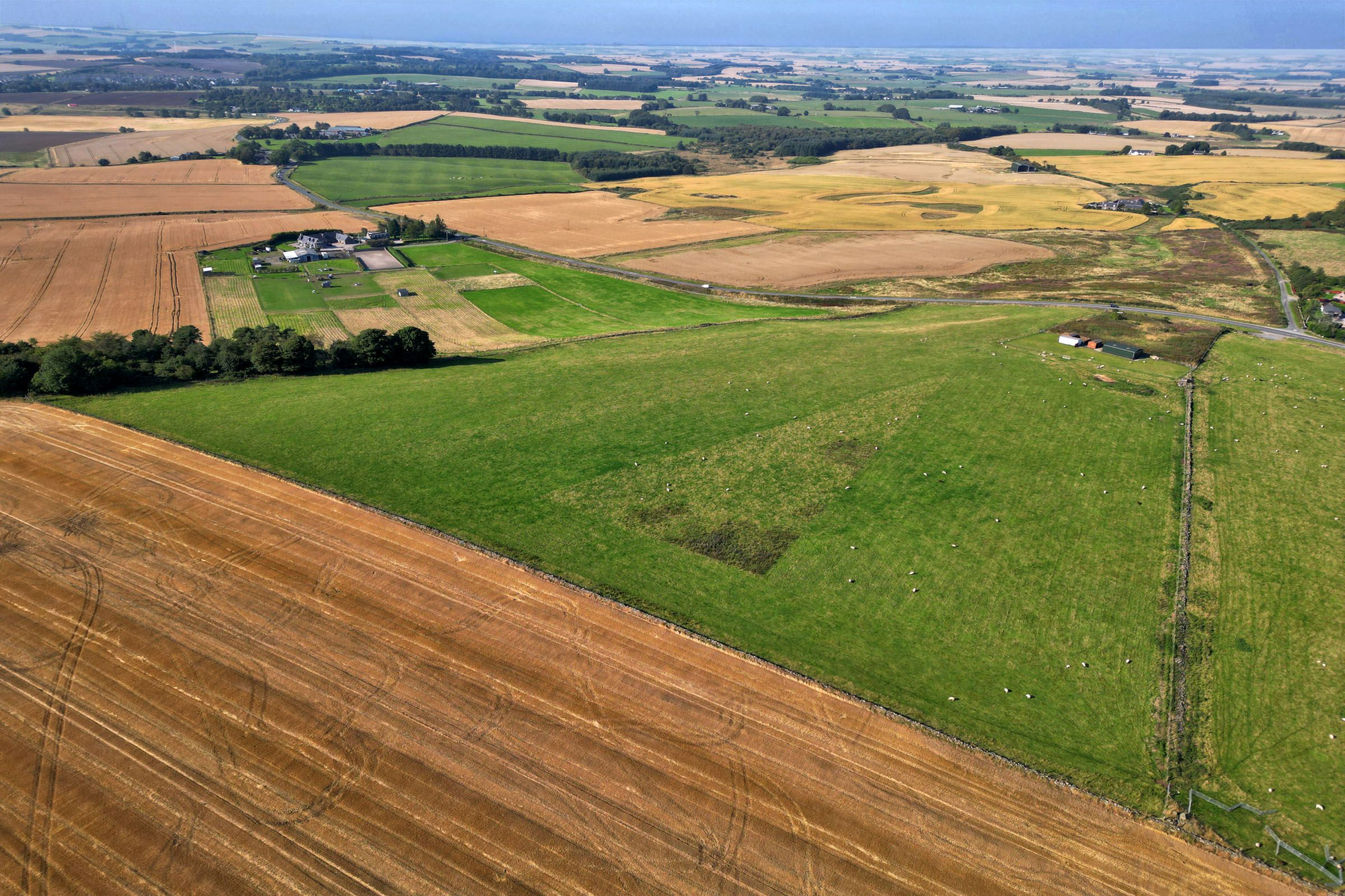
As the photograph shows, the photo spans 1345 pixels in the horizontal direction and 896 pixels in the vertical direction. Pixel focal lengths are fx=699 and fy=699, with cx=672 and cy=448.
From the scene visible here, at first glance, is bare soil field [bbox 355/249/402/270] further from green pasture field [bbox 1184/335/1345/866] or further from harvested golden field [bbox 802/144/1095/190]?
harvested golden field [bbox 802/144/1095/190]

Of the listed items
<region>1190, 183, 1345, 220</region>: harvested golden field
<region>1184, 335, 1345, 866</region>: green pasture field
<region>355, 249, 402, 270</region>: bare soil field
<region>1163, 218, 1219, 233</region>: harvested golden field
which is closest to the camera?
<region>1184, 335, 1345, 866</region>: green pasture field

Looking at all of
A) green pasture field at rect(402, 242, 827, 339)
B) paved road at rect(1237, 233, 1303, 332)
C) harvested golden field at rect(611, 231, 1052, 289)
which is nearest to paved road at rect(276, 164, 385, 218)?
green pasture field at rect(402, 242, 827, 339)

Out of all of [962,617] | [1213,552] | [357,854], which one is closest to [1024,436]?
[1213,552]

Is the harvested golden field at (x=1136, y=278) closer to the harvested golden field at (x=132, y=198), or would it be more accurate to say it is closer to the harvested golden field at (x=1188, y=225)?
the harvested golden field at (x=1188, y=225)

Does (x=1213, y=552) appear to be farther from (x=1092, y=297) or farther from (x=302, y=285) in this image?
(x=302, y=285)

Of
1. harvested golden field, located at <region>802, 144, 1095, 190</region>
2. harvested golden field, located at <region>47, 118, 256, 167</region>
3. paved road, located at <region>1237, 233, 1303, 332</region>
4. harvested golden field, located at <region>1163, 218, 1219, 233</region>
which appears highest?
harvested golden field, located at <region>47, 118, 256, 167</region>

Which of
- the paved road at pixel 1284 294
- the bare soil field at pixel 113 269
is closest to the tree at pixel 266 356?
the bare soil field at pixel 113 269

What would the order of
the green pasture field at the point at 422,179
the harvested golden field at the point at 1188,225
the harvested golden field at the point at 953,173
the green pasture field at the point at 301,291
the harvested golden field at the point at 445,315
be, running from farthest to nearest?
the harvested golden field at the point at 953,173, the green pasture field at the point at 422,179, the harvested golden field at the point at 1188,225, the green pasture field at the point at 301,291, the harvested golden field at the point at 445,315
